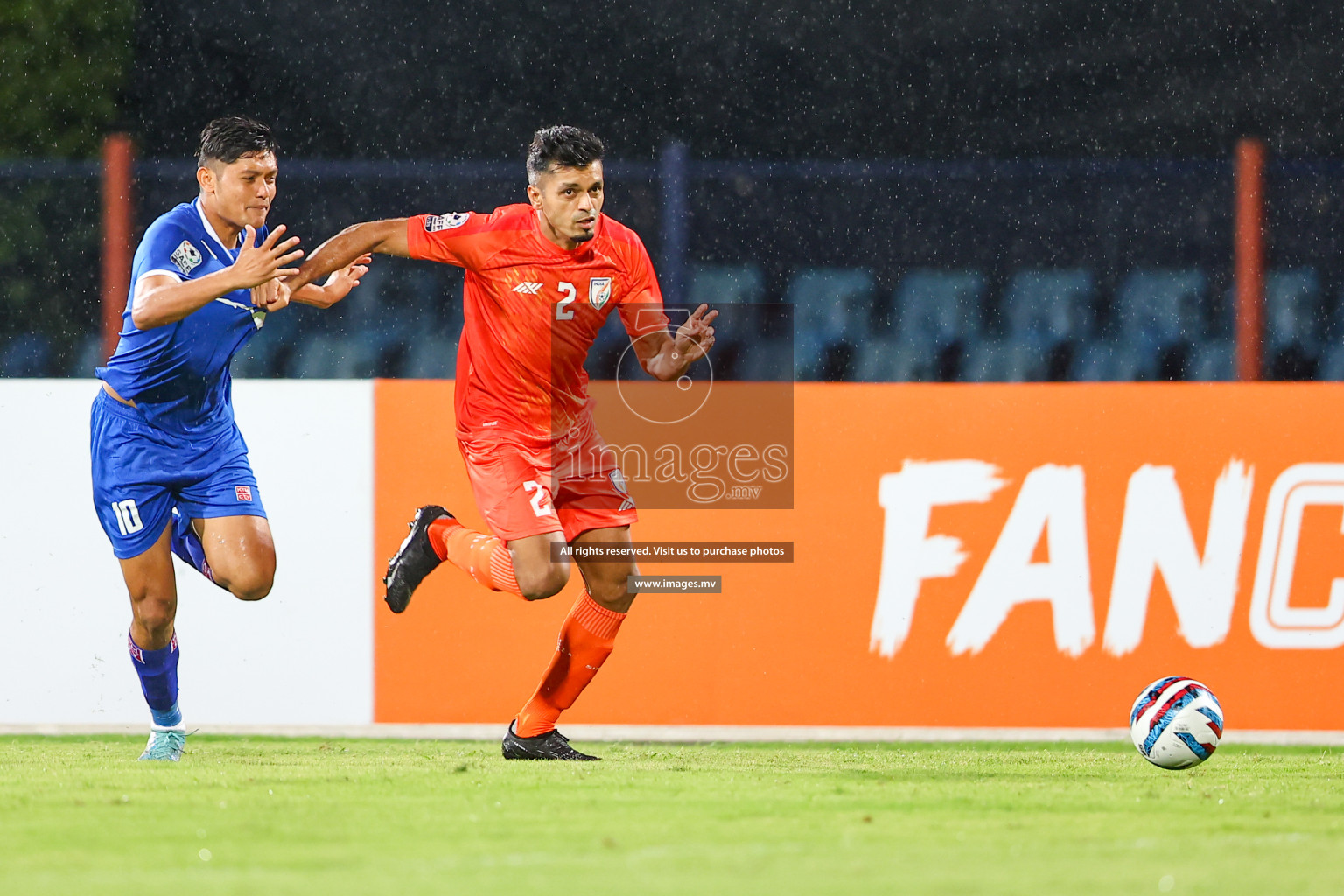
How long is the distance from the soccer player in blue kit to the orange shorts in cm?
84

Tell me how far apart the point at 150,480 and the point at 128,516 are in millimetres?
163

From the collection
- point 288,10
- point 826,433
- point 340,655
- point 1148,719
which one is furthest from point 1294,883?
point 288,10

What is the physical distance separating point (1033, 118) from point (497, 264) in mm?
10086

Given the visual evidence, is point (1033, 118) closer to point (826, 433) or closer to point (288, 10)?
point (288, 10)

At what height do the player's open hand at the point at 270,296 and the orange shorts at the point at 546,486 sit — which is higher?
the player's open hand at the point at 270,296

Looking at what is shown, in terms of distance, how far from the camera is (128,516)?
677 centimetres

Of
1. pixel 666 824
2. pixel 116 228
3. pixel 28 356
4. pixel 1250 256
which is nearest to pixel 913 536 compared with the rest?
pixel 1250 256

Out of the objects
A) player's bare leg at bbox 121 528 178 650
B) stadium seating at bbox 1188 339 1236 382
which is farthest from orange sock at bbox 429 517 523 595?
stadium seating at bbox 1188 339 1236 382

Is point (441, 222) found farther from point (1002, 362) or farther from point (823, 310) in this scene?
point (1002, 362)

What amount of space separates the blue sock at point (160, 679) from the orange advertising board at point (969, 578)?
1150 millimetres

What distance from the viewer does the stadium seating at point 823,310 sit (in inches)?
412

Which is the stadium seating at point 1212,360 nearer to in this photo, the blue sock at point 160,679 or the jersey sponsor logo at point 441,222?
the jersey sponsor logo at point 441,222

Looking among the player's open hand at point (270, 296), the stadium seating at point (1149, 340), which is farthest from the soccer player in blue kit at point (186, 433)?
the stadium seating at point (1149, 340)

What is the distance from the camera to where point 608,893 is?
4180mm
